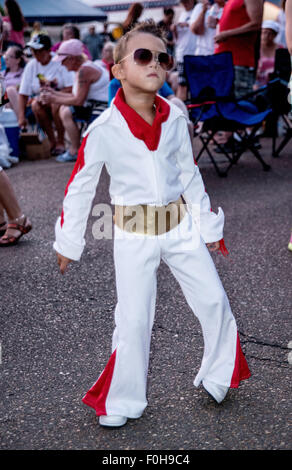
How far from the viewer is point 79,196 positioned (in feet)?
7.87

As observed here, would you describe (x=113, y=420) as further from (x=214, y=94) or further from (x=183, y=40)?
(x=183, y=40)

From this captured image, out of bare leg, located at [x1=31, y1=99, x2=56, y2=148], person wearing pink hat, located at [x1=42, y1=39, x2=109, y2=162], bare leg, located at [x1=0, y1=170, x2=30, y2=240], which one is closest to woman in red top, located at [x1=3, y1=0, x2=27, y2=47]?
bare leg, located at [x1=31, y1=99, x2=56, y2=148]

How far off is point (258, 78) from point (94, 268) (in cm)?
633

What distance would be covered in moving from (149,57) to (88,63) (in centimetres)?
595

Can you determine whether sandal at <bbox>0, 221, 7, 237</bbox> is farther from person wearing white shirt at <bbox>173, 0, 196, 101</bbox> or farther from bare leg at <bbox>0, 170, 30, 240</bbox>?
person wearing white shirt at <bbox>173, 0, 196, 101</bbox>

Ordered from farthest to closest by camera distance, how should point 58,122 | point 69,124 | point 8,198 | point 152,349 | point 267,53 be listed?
1. point 267,53
2. point 58,122
3. point 69,124
4. point 8,198
5. point 152,349

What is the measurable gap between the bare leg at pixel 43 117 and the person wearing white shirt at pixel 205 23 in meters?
2.42

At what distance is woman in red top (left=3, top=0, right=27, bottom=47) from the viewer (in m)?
9.88

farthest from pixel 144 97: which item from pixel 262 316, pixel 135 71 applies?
pixel 262 316

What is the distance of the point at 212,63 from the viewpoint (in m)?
6.81

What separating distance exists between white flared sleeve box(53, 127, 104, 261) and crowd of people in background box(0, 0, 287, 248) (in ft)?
12.1

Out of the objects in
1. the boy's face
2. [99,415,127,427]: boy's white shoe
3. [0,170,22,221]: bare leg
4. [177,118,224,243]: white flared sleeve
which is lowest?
[0,170,22,221]: bare leg

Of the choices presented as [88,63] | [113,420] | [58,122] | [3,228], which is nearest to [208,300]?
[113,420]

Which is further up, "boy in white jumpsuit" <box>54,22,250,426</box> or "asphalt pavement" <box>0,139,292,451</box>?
"boy in white jumpsuit" <box>54,22,250,426</box>
